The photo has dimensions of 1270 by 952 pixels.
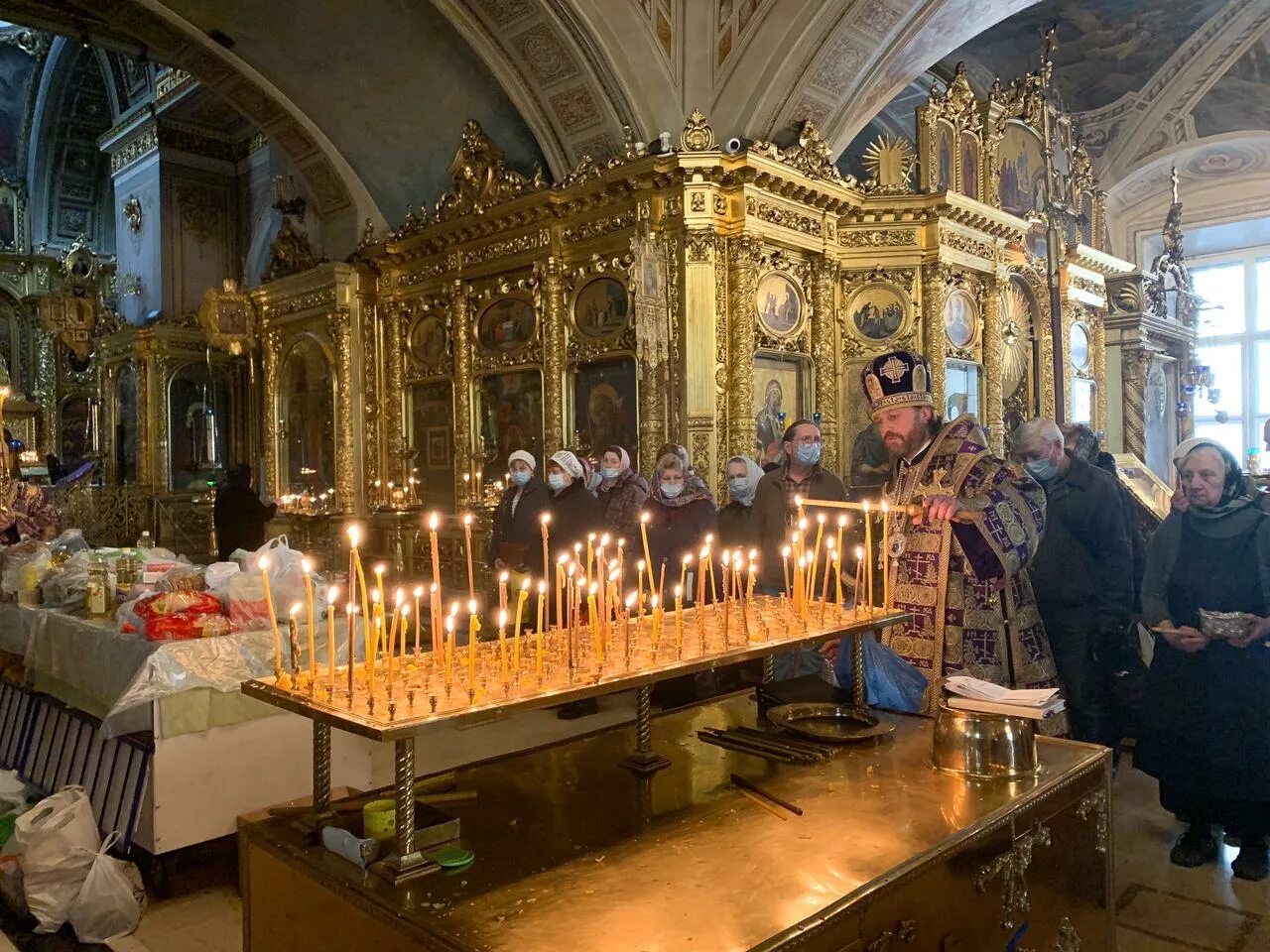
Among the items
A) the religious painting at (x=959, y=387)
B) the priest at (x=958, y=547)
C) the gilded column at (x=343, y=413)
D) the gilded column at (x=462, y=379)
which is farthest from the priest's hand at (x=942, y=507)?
the gilded column at (x=343, y=413)

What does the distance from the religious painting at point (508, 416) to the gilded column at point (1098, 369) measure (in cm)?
798

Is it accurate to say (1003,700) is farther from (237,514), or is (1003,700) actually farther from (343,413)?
(343,413)

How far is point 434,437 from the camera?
10523 millimetres

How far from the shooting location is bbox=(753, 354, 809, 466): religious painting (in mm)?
8305

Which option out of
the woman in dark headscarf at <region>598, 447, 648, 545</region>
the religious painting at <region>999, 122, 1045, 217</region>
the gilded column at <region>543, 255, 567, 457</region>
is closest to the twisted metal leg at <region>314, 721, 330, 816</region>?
the woman in dark headscarf at <region>598, 447, 648, 545</region>

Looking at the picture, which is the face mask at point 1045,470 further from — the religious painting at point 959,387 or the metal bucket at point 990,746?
the religious painting at point 959,387

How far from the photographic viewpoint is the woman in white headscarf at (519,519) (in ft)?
21.5

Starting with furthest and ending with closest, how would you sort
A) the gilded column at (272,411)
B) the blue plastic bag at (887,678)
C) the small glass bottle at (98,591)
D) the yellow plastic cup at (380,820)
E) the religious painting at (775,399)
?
the gilded column at (272,411), the religious painting at (775,399), the small glass bottle at (98,591), the blue plastic bag at (887,678), the yellow plastic cup at (380,820)

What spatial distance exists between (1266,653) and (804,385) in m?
5.47

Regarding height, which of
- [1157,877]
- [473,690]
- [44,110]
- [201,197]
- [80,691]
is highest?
[44,110]

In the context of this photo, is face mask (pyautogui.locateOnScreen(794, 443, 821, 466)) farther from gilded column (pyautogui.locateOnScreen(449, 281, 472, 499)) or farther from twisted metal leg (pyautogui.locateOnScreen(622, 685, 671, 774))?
gilded column (pyautogui.locateOnScreen(449, 281, 472, 499))

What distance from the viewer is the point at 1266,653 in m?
3.70

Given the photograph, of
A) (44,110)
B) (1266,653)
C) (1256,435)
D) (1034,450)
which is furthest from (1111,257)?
(44,110)

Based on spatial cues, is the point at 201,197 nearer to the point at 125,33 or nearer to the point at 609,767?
the point at 125,33
